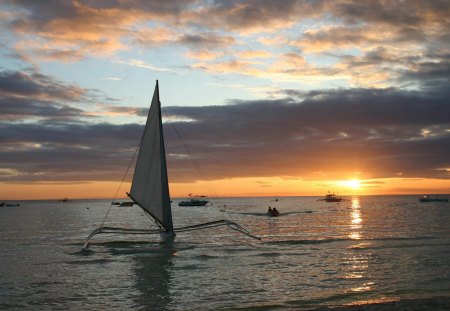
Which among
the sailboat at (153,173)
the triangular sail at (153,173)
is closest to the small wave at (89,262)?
the sailboat at (153,173)

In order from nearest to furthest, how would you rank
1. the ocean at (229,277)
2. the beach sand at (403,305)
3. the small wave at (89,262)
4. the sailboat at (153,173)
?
the beach sand at (403,305) < the ocean at (229,277) < the small wave at (89,262) < the sailboat at (153,173)

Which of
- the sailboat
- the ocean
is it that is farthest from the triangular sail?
the ocean

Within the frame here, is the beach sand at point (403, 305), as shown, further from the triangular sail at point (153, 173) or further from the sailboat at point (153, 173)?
the triangular sail at point (153, 173)

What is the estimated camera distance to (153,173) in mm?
43156

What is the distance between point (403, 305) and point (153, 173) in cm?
2722

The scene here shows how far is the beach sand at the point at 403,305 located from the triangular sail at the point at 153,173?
2428cm

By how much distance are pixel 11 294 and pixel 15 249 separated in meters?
27.5

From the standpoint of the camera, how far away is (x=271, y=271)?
110 feet

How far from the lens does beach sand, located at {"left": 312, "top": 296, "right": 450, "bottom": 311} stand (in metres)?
20.9

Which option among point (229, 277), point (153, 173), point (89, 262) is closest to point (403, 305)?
point (229, 277)

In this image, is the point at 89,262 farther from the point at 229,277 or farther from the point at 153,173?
the point at 229,277

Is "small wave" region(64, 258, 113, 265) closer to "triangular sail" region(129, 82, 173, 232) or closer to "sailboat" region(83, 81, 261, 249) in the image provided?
"sailboat" region(83, 81, 261, 249)

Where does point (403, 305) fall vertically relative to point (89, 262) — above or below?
above

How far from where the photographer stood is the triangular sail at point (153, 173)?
42.9 m
